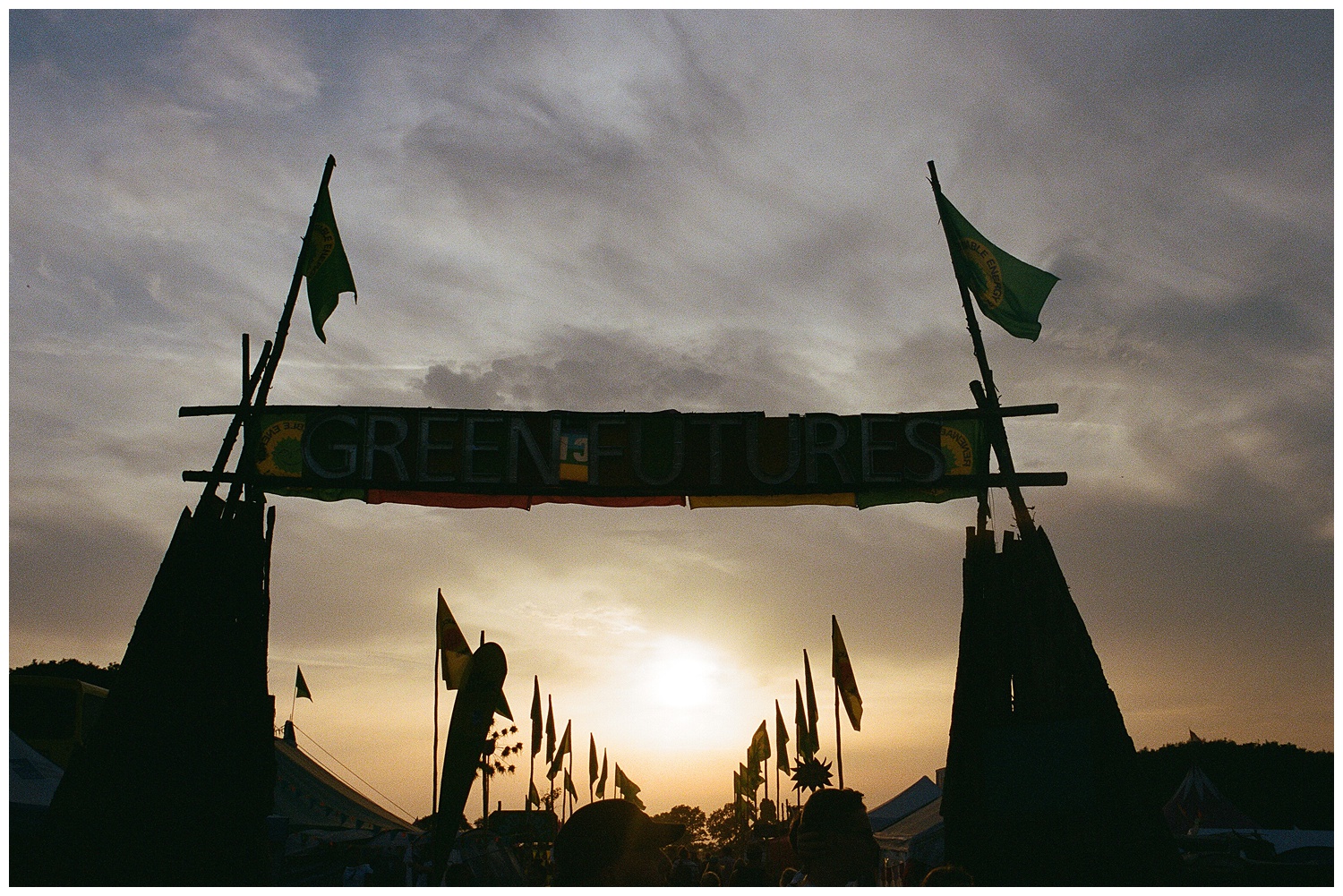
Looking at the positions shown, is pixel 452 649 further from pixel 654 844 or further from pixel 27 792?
pixel 654 844

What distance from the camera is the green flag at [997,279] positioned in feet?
41.0

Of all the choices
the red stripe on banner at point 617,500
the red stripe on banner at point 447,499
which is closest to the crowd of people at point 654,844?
the red stripe on banner at point 617,500

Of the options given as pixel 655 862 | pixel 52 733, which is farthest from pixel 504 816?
pixel 655 862

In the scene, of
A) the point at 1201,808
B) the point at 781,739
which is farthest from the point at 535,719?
the point at 1201,808

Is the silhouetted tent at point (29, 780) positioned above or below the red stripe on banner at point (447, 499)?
below

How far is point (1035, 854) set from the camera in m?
10.8

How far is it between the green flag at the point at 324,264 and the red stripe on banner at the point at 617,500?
348cm

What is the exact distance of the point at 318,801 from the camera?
28.9 meters

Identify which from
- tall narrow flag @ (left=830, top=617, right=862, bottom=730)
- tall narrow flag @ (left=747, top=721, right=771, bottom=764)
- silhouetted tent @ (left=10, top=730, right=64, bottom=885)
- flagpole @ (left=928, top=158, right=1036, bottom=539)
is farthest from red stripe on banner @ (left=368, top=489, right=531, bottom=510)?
tall narrow flag @ (left=747, top=721, right=771, bottom=764)

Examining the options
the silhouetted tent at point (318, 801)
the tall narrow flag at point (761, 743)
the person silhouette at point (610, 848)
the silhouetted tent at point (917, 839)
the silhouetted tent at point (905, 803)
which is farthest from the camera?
the tall narrow flag at point (761, 743)

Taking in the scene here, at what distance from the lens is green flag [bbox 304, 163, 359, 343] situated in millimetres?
12648

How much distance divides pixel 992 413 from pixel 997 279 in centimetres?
177

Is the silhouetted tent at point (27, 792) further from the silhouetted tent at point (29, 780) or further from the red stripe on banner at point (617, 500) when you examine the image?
the red stripe on banner at point (617, 500)

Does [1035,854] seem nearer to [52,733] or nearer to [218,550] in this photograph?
[218,550]
